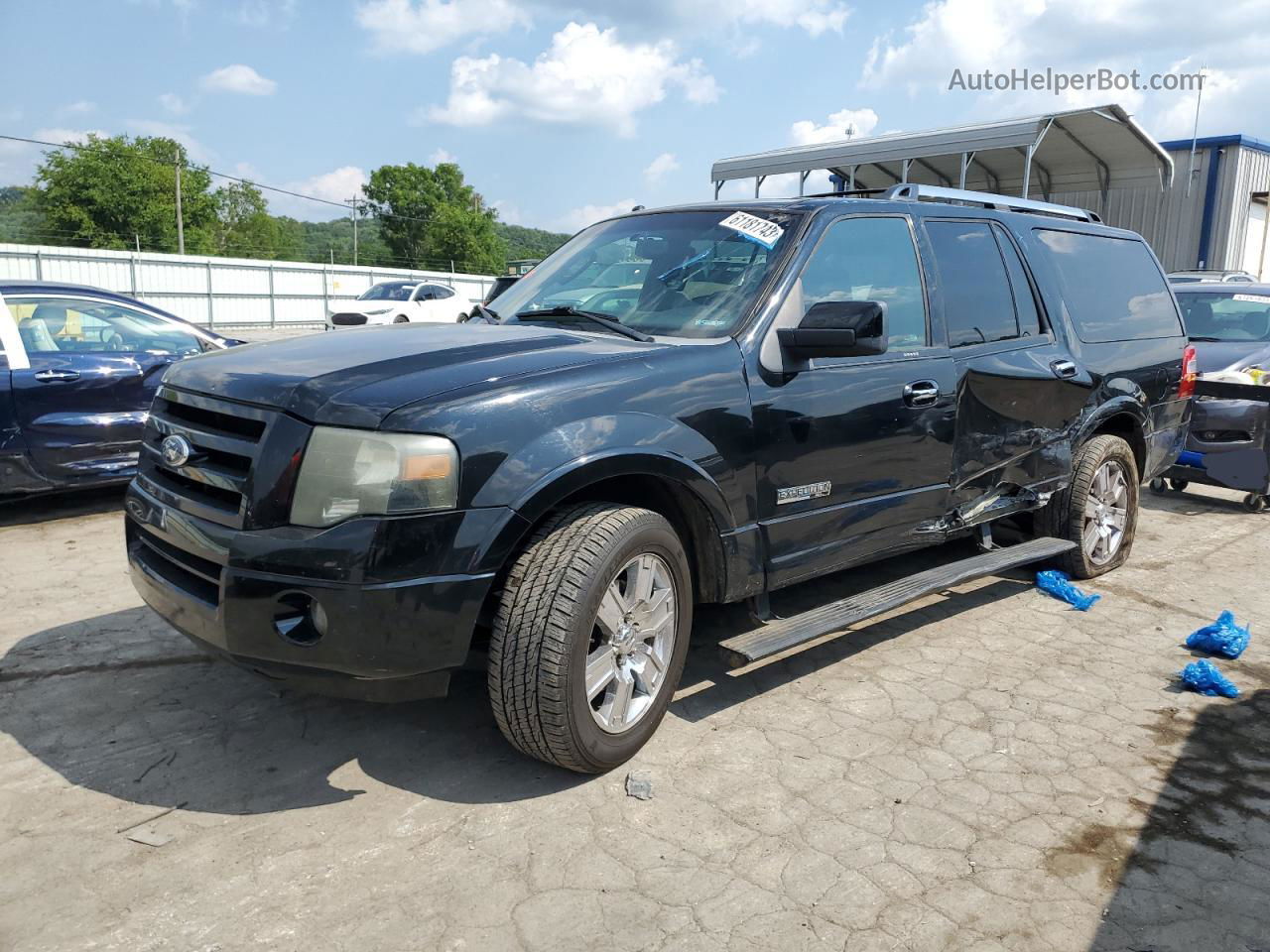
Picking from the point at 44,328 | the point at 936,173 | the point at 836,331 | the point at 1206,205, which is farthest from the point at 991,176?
the point at 836,331

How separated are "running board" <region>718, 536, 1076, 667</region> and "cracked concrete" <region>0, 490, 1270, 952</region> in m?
0.34

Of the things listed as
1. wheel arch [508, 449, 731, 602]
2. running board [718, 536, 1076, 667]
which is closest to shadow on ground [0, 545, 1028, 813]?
running board [718, 536, 1076, 667]

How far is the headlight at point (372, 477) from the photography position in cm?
273

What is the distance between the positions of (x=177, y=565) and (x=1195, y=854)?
3.22 m

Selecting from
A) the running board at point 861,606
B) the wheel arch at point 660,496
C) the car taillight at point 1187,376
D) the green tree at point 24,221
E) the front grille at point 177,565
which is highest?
the green tree at point 24,221

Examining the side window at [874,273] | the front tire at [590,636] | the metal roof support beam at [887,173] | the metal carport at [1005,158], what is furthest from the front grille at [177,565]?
the metal roof support beam at [887,173]

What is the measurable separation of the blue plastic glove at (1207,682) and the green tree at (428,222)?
3839 inches

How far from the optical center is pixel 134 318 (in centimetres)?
676

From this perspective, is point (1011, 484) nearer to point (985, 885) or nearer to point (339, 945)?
point (985, 885)

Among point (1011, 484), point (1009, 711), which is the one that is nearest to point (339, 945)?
point (1009, 711)

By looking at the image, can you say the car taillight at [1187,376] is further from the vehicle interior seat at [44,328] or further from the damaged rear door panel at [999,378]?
the vehicle interior seat at [44,328]

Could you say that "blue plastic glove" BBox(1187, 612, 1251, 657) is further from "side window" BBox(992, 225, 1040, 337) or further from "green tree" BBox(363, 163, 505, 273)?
"green tree" BBox(363, 163, 505, 273)

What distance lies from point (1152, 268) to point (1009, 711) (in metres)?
3.59

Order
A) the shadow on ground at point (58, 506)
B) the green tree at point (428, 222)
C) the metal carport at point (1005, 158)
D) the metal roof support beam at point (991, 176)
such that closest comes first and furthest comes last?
the shadow on ground at point (58, 506) → the metal carport at point (1005, 158) → the metal roof support beam at point (991, 176) → the green tree at point (428, 222)
